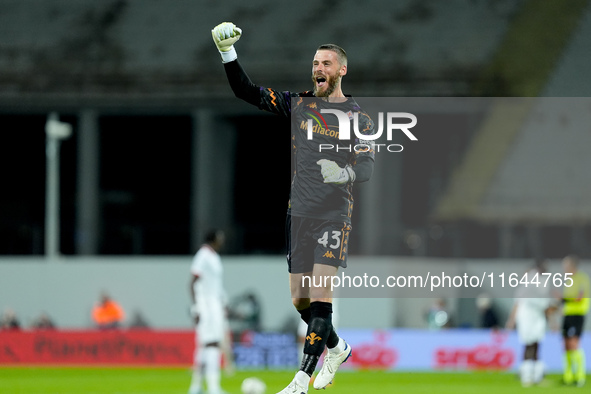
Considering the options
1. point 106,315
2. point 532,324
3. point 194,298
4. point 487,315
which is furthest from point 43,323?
point 532,324

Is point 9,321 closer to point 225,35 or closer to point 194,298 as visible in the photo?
point 194,298

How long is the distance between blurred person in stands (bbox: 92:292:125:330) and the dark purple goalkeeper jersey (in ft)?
56.0

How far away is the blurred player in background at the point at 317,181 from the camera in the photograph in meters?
7.17

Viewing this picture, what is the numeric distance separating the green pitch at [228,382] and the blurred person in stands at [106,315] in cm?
188

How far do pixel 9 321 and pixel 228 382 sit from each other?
8.18 meters

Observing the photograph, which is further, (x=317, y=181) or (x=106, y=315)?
(x=106, y=315)

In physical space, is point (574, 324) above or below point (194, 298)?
below

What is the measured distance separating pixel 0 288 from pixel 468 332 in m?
11.6

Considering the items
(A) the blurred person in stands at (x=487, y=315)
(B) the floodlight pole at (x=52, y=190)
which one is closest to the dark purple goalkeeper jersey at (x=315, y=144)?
(A) the blurred person in stands at (x=487, y=315)

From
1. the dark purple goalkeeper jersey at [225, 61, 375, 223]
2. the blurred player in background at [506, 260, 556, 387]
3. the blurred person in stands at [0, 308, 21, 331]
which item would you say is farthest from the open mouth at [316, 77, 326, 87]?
the blurred person in stands at [0, 308, 21, 331]

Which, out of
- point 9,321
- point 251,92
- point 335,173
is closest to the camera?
point 335,173

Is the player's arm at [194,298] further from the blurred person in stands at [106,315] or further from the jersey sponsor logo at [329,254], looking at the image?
the blurred person in stands at [106,315]

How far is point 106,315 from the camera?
2400 cm

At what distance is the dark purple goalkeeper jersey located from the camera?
7348 mm
